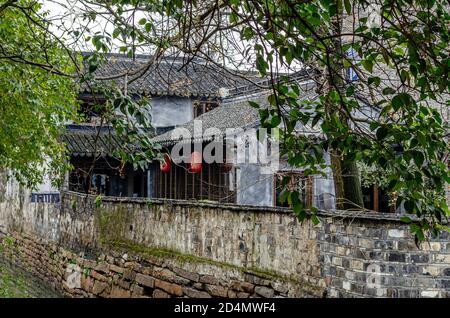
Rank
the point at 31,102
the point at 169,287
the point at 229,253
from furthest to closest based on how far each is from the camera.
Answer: the point at 169,287, the point at 31,102, the point at 229,253

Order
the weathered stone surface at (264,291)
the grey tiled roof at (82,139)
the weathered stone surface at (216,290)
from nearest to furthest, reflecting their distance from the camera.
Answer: the weathered stone surface at (264,291) → the weathered stone surface at (216,290) → the grey tiled roof at (82,139)

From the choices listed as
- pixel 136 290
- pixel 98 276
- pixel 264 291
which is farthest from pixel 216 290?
pixel 98 276

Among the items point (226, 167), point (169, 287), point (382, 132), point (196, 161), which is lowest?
point (169, 287)

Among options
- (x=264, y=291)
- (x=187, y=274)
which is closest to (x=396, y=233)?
(x=264, y=291)

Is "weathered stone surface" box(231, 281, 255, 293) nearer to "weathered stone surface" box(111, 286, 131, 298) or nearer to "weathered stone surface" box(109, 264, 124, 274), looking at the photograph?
"weathered stone surface" box(111, 286, 131, 298)

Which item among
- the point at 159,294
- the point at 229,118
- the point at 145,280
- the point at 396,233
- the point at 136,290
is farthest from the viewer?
the point at 229,118

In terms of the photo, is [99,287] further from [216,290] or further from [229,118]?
[229,118]

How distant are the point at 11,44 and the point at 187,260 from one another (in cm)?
358

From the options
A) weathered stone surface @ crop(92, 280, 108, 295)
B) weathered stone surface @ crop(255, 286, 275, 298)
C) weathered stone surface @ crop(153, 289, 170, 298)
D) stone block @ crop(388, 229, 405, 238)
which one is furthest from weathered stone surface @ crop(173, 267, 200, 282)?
stone block @ crop(388, 229, 405, 238)

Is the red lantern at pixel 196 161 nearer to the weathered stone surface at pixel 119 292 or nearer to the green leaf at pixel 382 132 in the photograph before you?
the weathered stone surface at pixel 119 292

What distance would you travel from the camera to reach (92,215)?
12688mm

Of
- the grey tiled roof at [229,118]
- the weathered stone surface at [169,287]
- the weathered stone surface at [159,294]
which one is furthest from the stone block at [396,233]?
the grey tiled roof at [229,118]

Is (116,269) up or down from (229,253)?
down

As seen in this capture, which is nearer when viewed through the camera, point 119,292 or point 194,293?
point 194,293
